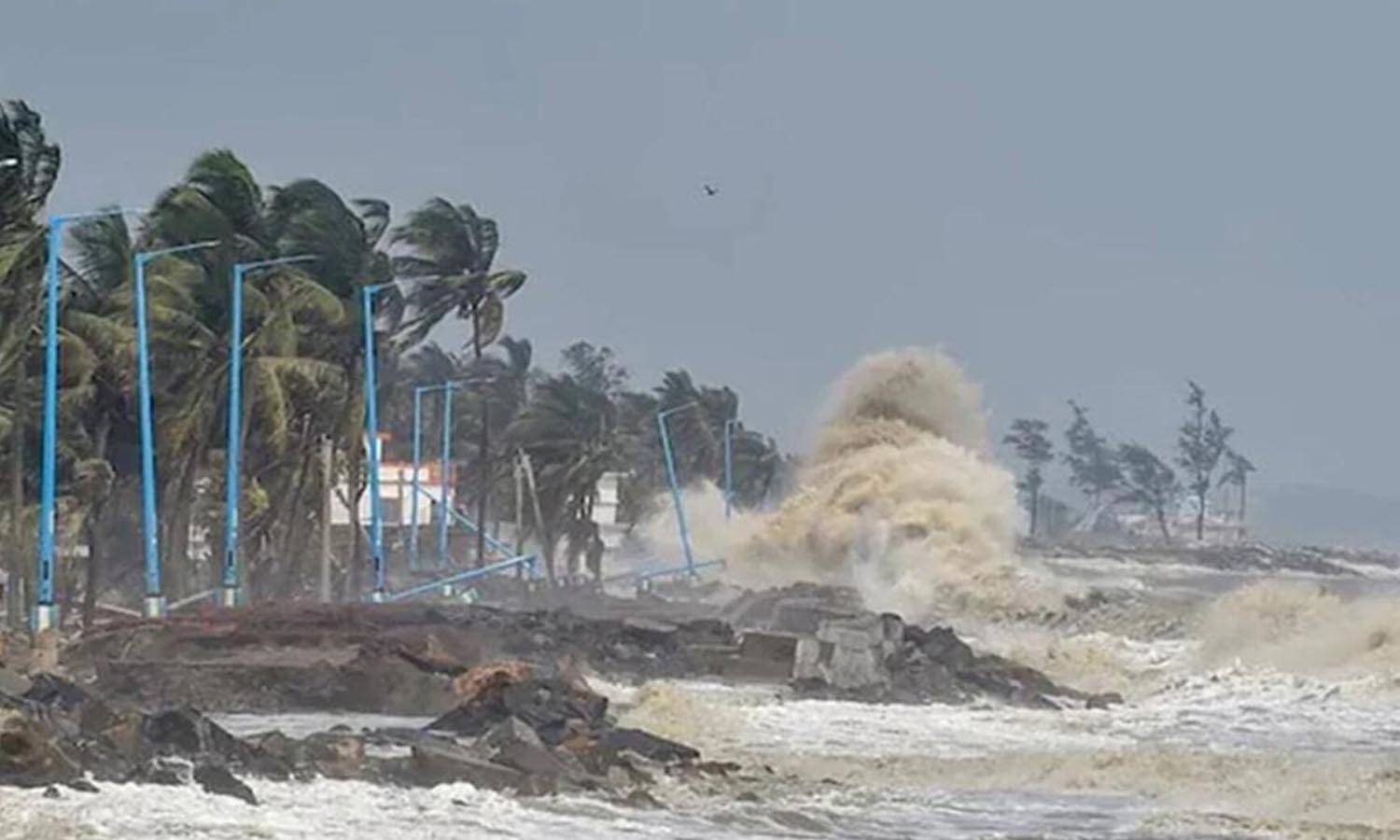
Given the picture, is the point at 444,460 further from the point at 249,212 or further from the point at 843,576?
the point at 249,212

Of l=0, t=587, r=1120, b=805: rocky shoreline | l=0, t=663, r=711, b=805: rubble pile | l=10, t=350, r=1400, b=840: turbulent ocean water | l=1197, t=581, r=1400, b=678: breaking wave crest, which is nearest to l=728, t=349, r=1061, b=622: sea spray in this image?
l=10, t=350, r=1400, b=840: turbulent ocean water

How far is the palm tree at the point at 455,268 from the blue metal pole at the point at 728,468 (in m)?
44.0

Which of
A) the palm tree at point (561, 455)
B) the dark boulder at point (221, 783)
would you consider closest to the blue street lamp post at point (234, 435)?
the dark boulder at point (221, 783)

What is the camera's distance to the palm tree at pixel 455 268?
6788cm

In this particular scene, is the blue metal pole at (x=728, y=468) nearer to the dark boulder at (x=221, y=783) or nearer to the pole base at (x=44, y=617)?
the pole base at (x=44, y=617)

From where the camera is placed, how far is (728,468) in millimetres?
117438

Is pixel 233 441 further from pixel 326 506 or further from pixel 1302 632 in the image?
pixel 1302 632

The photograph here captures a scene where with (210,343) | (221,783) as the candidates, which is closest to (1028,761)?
(221,783)

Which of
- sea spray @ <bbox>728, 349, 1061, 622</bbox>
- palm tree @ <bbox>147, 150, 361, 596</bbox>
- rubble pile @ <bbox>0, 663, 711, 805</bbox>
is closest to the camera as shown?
rubble pile @ <bbox>0, 663, 711, 805</bbox>

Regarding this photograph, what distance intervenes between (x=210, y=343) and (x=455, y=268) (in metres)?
18.9

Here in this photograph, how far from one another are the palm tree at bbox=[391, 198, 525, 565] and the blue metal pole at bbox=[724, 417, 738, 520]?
44007 millimetres

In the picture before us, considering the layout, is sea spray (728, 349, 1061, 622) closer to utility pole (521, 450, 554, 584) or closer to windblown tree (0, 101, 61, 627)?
utility pole (521, 450, 554, 584)

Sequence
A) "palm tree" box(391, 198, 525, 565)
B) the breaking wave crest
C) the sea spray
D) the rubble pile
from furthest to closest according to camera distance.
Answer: the sea spray < "palm tree" box(391, 198, 525, 565) < the breaking wave crest < the rubble pile

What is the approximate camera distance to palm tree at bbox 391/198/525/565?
223 feet
